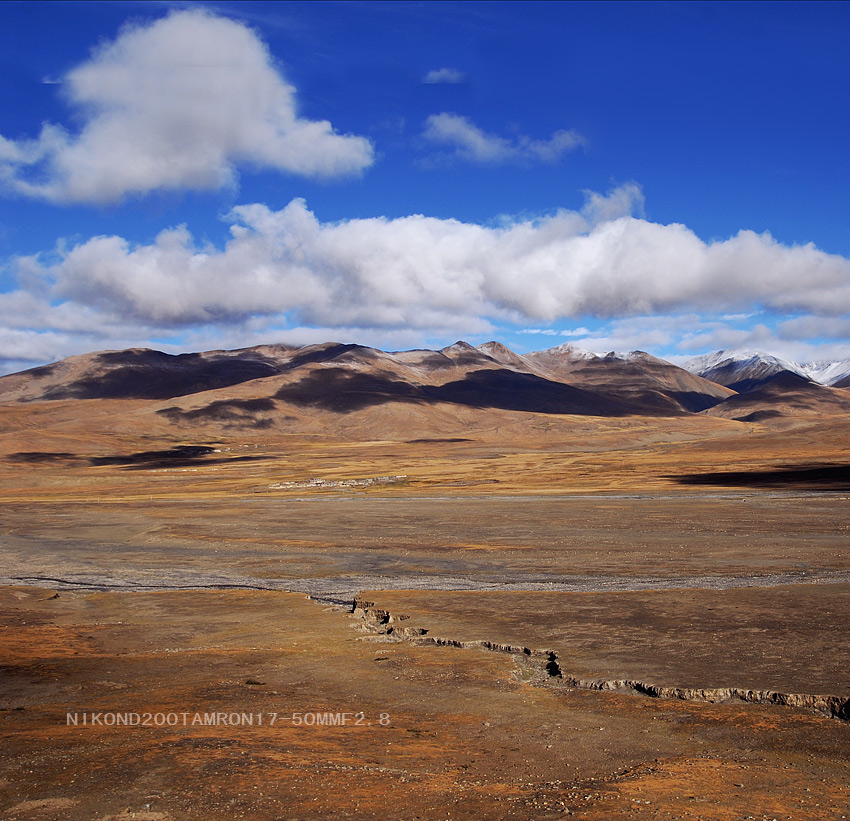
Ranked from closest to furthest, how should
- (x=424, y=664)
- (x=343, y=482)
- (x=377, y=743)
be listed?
1. (x=377, y=743)
2. (x=424, y=664)
3. (x=343, y=482)

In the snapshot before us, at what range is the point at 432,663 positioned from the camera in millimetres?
14008

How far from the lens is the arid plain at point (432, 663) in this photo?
8.28 m

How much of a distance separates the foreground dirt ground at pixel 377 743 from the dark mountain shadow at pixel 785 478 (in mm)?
48109

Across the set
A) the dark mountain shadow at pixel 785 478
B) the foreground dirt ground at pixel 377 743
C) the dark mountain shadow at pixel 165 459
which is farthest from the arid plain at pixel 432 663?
the dark mountain shadow at pixel 165 459

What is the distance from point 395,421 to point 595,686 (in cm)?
18219

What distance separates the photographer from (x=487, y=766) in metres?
9.02

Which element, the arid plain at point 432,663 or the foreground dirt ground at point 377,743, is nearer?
the foreground dirt ground at point 377,743

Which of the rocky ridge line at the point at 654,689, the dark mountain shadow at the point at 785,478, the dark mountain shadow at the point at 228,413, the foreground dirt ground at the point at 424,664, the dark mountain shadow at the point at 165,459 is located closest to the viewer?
the foreground dirt ground at the point at 424,664

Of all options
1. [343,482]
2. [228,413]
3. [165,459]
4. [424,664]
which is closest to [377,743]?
[424,664]

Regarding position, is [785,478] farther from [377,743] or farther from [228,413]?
[228,413]

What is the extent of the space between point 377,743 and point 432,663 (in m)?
4.34

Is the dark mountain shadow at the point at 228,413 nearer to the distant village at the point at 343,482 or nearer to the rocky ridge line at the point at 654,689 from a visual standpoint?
the distant village at the point at 343,482

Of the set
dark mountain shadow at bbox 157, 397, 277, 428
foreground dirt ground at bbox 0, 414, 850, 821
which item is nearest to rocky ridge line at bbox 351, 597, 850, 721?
foreground dirt ground at bbox 0, 414, 850, 821

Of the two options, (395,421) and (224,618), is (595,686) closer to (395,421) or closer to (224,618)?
(224,618)
